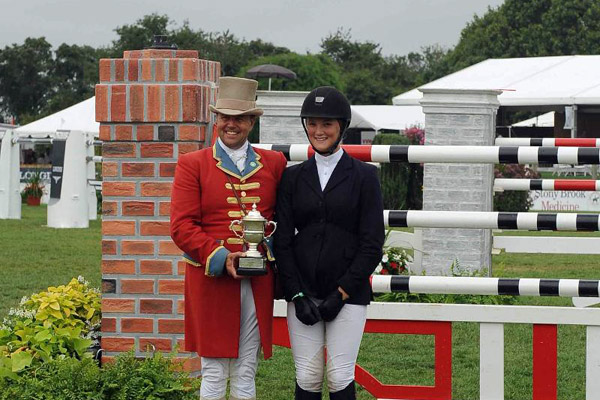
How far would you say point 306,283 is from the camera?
4137 millimetres

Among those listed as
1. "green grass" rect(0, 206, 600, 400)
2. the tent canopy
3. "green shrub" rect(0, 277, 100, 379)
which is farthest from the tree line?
"green shrub" rect(0, 277, 100, 379)

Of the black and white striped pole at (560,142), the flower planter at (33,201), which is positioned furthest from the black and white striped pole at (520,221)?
the flower planter at (33,201)

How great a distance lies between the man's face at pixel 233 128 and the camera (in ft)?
14.0

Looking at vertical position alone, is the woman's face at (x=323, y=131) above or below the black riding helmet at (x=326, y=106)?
below

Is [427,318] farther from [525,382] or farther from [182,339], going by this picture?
[525,382]

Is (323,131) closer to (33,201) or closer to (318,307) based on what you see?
(318,307)

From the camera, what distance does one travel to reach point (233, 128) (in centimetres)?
428

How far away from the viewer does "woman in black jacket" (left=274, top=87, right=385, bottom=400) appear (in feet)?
13.4

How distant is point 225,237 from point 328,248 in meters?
0.40

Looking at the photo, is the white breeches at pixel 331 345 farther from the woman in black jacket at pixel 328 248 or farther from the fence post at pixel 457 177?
the fence post at pixel 457 177

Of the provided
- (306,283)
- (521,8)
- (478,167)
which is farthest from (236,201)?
(521,8)

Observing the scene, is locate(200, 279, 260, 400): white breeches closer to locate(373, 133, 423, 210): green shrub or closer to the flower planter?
locate(373, 133, 423, 210): green shrub

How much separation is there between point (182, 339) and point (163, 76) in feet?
3.84

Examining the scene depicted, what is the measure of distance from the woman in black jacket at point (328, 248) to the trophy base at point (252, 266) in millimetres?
147
